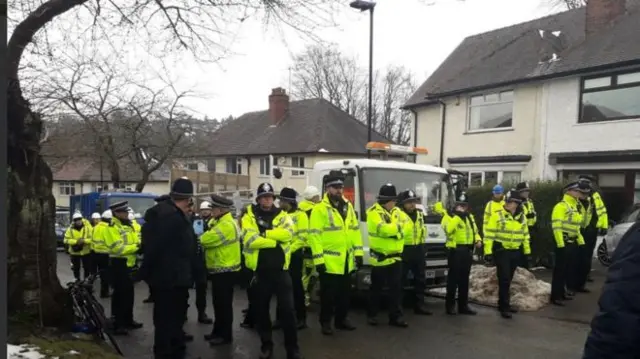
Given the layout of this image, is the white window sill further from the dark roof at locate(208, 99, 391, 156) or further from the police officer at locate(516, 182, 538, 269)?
the dark roof at locate(208, 99, 391, 156)

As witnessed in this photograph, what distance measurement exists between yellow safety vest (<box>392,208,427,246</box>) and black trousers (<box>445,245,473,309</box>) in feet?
1.76

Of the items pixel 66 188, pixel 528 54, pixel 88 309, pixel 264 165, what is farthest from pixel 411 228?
pixel 66 188

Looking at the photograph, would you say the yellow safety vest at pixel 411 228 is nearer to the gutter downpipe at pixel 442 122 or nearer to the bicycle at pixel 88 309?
the bicycle at pixel 88 309

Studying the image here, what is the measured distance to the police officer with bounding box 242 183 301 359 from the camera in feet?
19.0

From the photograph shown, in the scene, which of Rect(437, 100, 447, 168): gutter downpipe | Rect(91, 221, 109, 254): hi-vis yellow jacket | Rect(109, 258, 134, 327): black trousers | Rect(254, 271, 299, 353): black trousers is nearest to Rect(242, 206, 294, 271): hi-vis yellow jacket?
Rect(254, 271, 299, 353): black trousers

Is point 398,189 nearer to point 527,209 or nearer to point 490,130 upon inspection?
point 527,209

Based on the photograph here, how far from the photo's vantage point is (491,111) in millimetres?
19734

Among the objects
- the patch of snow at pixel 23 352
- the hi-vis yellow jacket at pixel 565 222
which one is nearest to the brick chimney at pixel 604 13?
the hi-vis yellow jacket at pixel 565 222

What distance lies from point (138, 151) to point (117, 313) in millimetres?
17101

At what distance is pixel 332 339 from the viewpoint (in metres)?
6.79

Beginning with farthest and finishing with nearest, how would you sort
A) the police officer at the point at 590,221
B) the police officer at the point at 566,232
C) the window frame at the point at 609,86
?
the window frame at the point at 609,86
the police officer at the point at 590,221
the police officer at the point at 566,232

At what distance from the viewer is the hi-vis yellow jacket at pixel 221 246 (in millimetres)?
6309

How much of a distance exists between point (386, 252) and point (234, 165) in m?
31.0

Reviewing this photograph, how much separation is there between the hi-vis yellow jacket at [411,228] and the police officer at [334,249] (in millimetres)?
703
